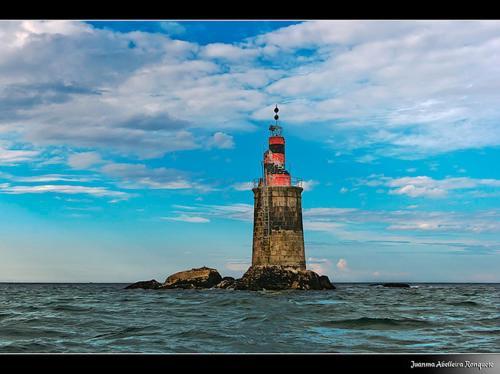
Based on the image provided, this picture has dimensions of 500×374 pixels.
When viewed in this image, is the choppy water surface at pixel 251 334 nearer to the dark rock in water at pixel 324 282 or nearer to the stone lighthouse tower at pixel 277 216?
the stone lighthouse tower at pixel 277 216

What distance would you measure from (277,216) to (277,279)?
5.00 metres

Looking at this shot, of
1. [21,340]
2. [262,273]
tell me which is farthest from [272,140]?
[21,340]

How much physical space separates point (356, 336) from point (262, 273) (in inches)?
1154

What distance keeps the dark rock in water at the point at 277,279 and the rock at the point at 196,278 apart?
23.4ft

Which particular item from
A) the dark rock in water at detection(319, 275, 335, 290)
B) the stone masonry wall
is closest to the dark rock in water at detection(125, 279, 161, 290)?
the stone masonry wall

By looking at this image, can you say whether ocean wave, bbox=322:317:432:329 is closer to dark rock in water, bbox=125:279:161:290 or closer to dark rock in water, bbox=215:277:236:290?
dark rock in water, bbox=215:277:236:290

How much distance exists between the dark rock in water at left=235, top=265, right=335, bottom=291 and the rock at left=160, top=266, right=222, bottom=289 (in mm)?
7147

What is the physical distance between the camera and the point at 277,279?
141 ft

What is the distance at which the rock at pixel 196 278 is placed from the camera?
167ft

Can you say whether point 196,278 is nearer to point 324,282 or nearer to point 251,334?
point 324,282

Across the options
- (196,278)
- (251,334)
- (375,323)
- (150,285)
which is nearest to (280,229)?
(196,278)

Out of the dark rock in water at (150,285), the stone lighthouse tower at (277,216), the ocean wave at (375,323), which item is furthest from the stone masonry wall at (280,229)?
the ocean wave at (375,323)
